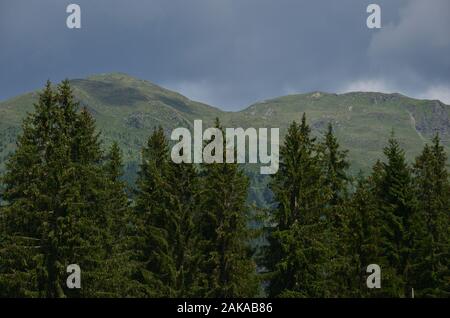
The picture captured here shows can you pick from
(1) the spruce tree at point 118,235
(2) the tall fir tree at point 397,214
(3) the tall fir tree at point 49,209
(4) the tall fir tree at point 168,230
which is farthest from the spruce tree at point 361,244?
(3) the tall fir tree at point 49,209

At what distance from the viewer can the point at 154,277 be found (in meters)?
35.0

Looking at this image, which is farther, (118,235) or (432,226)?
(118,235)

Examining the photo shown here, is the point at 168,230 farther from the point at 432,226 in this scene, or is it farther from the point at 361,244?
the point at 432,226

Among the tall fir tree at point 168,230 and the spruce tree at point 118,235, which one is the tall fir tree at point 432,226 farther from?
the spruce tree at point 118,235

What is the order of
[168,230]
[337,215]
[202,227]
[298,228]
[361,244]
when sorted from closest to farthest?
1. [298,228]
2. [361,244]
3. [202,227]
4. [168,230]
5. [337,215]

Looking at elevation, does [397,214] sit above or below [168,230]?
above

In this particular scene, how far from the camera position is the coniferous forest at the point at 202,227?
102 ft

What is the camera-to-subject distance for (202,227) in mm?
35156

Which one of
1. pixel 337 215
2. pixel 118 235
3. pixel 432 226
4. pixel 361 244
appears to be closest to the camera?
pixel 361 244

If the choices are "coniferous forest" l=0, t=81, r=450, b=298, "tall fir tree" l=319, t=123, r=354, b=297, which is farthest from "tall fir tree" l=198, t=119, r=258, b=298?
"tall fir tree" l=319, t=123, r=354, b=297

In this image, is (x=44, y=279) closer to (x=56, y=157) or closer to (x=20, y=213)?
(x=20, y=213)

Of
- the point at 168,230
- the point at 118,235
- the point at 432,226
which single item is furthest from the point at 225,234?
the point at 432,226

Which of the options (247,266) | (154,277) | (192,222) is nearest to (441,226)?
(247,266)

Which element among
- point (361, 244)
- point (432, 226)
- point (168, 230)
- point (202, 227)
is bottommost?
point (361, 244)
